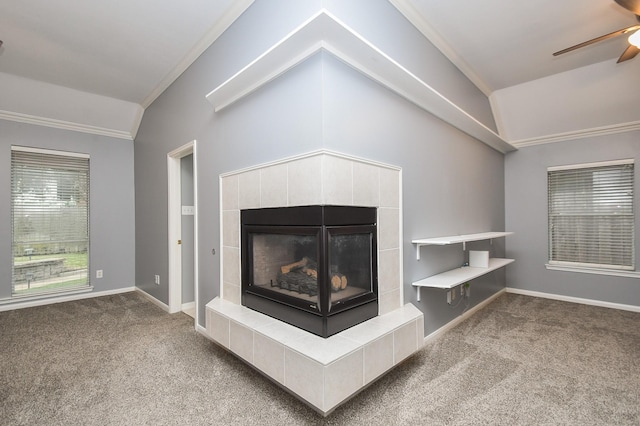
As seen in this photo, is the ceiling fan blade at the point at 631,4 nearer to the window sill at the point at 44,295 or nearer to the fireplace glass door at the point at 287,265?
the fireplace glass door at the point at 287,265

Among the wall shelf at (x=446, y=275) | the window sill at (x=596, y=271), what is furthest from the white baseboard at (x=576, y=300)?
the wall shelf at (x=446, y=275)

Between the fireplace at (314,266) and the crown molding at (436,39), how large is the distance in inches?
66.3

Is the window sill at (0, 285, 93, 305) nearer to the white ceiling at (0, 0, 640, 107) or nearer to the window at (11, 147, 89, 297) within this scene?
the window at (11, 147, 89, 297)

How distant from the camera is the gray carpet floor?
166 centimetres

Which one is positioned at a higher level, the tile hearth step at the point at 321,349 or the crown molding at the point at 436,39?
the crown molding at the point at 436,39

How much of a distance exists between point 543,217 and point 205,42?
4.79m

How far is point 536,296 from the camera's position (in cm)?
410

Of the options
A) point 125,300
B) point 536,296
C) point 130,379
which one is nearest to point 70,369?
point 130,379

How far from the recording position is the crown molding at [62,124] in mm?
3654

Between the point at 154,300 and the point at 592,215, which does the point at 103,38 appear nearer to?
the point at 154,300

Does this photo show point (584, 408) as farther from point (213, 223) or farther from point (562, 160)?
point (562, 160)

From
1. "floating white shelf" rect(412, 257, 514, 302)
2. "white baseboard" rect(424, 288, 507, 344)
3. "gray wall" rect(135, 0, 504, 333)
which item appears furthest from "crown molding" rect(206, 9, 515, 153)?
"white baseboard" rect(424, 288, 507, 344)

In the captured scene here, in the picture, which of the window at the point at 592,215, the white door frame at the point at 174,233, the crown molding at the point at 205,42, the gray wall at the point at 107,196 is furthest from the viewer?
the gray wall at the point at 107,196

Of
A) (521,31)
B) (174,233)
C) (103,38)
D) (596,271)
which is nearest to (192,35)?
(103,38)
